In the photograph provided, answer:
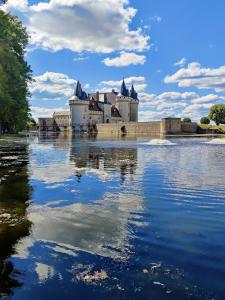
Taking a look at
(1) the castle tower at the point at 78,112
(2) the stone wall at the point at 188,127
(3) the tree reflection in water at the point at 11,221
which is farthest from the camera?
(1) the castle tower at the point at 78,112

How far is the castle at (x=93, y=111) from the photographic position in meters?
158

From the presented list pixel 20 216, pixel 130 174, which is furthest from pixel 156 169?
pixel 20 216

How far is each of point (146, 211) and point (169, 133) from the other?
350 ft

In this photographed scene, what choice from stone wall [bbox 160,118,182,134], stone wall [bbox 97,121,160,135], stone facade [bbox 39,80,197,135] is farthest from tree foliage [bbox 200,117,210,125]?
stone facade [bbox 39,80,197,135]

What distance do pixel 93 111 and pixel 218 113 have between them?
59361 mm

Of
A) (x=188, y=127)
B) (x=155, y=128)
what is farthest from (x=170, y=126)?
(x=188, y=127)

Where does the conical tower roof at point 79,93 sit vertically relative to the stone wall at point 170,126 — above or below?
above

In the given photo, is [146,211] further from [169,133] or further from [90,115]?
[90,115]

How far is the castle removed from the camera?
158250 mm

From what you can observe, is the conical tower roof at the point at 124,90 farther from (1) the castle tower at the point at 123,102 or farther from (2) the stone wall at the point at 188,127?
(2) the stone wall at the point at 188,127

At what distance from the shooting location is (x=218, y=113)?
121125mm

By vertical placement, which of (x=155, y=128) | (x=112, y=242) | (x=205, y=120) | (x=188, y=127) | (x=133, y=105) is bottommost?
(x=112, y=242)

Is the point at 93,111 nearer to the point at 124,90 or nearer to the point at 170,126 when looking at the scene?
the point at 124,90

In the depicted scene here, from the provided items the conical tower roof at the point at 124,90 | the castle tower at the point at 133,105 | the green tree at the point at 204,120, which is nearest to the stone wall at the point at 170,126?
the green tree at the point at 204,120
